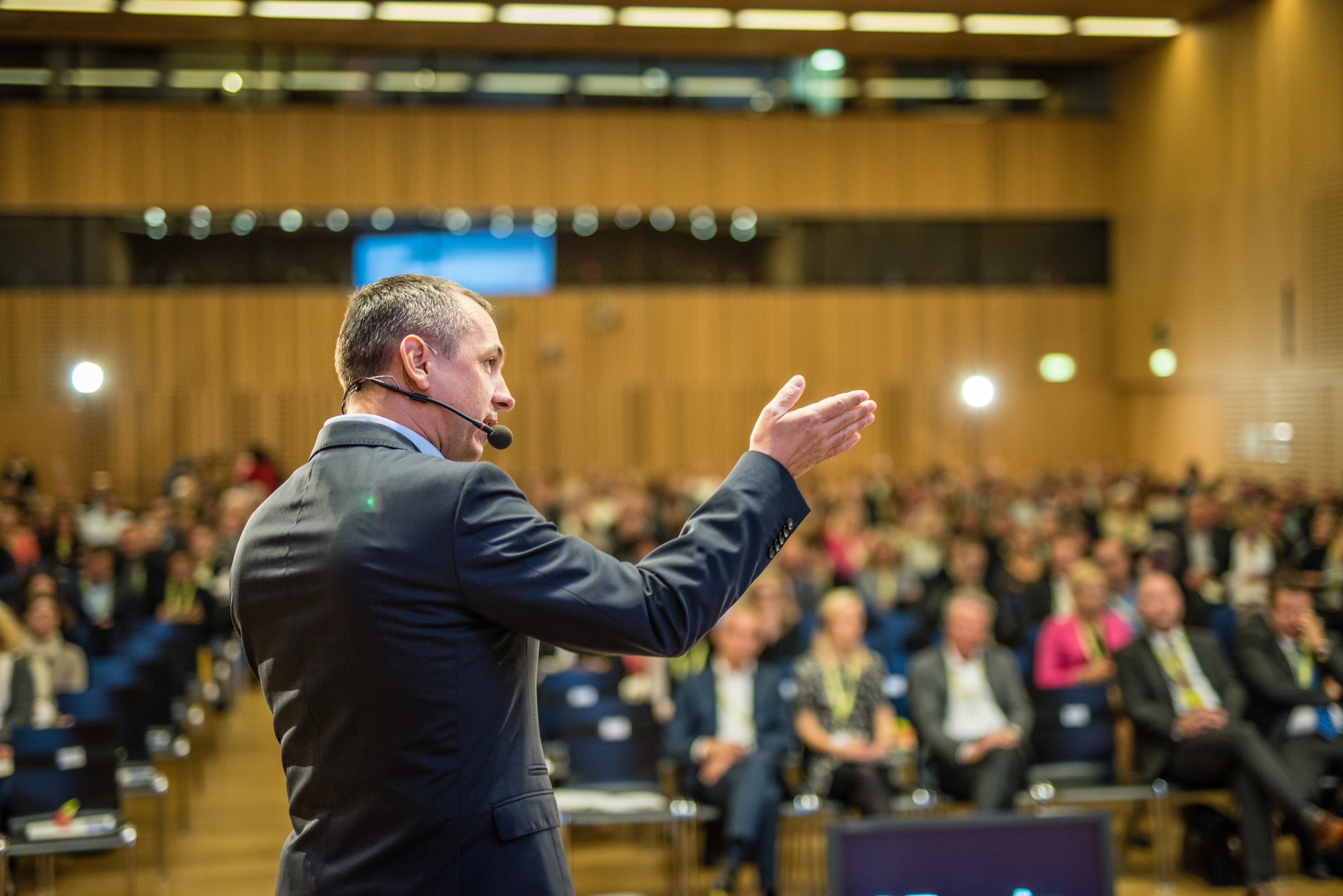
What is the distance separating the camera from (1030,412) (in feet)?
58.0

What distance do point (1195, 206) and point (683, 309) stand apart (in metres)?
7.05

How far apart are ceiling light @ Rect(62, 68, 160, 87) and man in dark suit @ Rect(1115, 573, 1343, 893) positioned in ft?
48.9

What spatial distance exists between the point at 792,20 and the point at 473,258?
5366 mm

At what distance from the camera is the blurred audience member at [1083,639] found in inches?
257

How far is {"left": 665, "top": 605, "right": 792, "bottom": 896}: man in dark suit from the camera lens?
508 cm

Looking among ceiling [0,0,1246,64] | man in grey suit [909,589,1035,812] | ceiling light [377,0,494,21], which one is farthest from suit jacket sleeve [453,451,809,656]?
ceiling light [377,0,494,21]

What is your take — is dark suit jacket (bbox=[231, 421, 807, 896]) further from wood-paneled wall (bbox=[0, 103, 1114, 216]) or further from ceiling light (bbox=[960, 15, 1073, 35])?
wood-paneled wall (bbox=[0, 103, 1114, 216])

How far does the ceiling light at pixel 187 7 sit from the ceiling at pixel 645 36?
326mm

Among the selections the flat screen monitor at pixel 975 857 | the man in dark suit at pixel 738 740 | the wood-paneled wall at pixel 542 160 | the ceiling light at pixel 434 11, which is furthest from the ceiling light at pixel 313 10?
the flat screen monitor at pixel 975 857

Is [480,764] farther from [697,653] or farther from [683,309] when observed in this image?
[683,309]

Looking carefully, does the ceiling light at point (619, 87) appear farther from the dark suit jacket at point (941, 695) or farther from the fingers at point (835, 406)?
the fingers at point (835, 406)

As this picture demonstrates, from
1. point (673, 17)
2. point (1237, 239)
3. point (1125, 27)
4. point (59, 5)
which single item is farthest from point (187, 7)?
point (1237, 239)

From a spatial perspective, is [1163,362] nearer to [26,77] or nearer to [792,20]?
[792,20]

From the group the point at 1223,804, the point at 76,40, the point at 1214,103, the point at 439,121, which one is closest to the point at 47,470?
the point at 76,40
